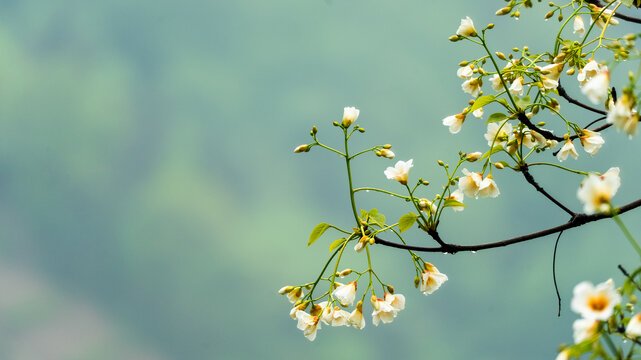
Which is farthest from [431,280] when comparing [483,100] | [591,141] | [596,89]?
[596,89]

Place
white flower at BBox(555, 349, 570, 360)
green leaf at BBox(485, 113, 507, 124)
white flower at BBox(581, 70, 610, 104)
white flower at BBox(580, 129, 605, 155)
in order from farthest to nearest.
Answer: white flower at BBox(580, 129, 605, 155), green leaf at BBox(485, 113, 507, 124), white flower at BBox(581, 70, 610, 104), white flower at BBox(555, 349, 570, 360)

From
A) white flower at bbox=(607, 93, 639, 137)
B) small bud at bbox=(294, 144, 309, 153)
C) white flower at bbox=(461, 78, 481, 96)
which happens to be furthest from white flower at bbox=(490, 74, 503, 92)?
white flower at bbox=(607, 93, 639, 137)

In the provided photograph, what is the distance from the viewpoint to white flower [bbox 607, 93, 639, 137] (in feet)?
3.15

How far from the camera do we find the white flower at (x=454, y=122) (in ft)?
5.68

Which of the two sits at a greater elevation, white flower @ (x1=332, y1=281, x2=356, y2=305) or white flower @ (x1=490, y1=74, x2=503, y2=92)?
white flower @ (x1=490, y1=74, x2=503, y2=92)

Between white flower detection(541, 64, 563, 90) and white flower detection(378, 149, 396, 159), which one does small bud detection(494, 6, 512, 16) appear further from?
white flower detection(378, 149, 396, 159)

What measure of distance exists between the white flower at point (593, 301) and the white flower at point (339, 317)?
689 millimetres

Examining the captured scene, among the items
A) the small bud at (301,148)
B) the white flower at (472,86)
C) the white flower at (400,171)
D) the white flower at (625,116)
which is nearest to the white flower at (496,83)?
the white flower at (472,86)

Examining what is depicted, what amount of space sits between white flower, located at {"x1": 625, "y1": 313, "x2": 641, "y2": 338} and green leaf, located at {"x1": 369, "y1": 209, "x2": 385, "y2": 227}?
73 centimetres

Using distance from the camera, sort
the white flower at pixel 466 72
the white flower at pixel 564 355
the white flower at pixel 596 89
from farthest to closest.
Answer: the white flower at pixel 466 72
the white flower at pixel 596 89
the white flower at pixel 564 355

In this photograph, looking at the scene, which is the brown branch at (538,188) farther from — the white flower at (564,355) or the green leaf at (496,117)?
the white flower at (564,355)

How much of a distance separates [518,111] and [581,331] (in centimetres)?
82

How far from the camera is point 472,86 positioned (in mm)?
Result: 1810

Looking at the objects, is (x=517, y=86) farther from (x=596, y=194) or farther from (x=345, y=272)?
(x=596, y=194)
